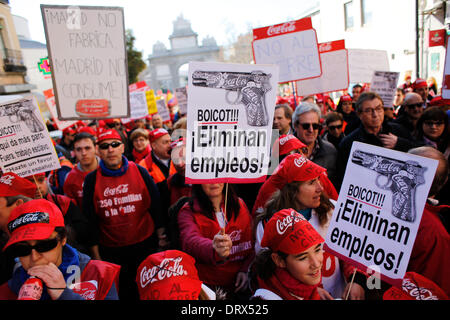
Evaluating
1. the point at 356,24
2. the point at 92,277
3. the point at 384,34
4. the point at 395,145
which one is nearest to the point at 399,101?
the point at 395,145

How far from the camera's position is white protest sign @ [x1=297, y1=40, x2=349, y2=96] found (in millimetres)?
5309

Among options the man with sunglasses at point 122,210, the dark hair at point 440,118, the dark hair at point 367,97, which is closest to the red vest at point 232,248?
the man with sunglasses at point 122,210

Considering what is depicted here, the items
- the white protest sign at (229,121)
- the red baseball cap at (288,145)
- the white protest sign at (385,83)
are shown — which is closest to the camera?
the white protest sign at (229,121)

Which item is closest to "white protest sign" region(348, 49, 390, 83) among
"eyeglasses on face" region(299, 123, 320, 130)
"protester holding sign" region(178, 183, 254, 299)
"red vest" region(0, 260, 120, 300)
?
"eyeglasses on face" region(299, 123, 320, 130)

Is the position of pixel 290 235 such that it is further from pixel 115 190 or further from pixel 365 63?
pixel 365 63

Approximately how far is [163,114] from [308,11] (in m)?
21.7

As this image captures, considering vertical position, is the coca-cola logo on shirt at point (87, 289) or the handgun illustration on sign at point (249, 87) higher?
the handgun illustration on sign at point (249, 87)

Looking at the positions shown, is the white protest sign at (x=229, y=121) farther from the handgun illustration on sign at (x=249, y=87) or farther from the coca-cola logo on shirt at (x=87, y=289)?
the coca-cola logo on shirt at (x=87, y=289)

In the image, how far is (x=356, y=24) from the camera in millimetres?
19719

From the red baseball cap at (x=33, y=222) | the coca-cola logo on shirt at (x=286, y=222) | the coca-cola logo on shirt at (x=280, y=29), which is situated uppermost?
the coca-cola logo on shirt at (x=280, y=29)

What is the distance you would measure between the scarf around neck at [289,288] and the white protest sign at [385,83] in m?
A: 4.99

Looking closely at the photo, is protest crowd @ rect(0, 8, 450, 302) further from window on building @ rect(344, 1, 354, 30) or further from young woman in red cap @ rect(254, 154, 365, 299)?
window on building @ rect(344, 1, 354, 30)

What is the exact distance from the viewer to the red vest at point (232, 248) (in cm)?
235
